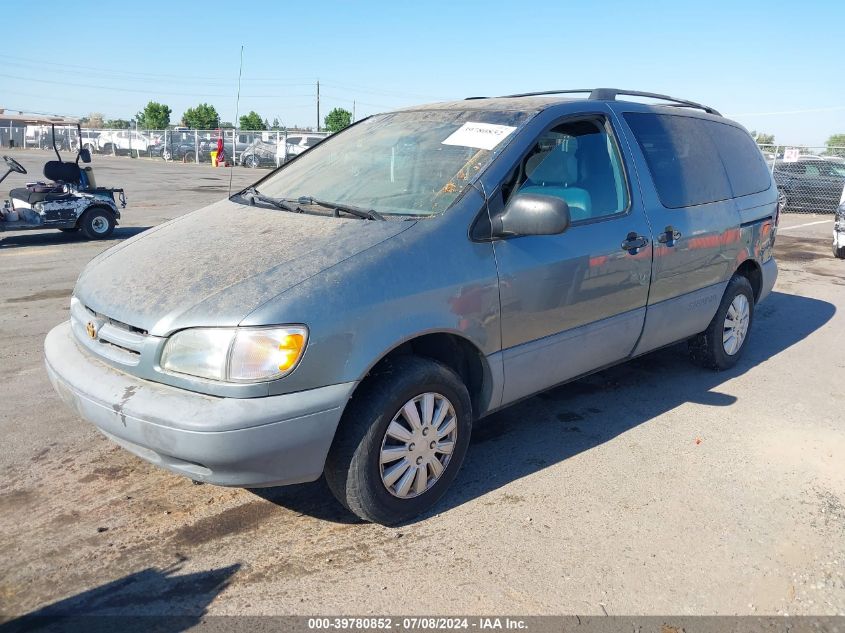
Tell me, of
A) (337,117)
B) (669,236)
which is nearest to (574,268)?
(669,236)

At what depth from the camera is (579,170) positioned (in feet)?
13.1

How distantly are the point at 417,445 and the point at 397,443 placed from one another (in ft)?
0.33

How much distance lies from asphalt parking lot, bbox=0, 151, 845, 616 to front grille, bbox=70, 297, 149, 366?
0.76 metres

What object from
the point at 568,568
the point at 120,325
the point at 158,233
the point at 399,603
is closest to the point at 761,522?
the point at 568,568

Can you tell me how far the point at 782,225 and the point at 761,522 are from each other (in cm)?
1470

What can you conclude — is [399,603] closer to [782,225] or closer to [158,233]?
[158,233]

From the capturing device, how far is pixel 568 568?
2.92 metres

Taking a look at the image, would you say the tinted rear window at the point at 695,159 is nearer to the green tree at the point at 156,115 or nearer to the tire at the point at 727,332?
the tire at the point at 727,332

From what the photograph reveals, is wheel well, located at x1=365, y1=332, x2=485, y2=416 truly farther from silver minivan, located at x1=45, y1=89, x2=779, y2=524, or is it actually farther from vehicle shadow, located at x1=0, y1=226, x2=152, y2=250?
vehicle shadow, located at x1=0, y1=226, x2=152, y2=250

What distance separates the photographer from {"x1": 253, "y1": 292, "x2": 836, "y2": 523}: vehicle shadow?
3.50 metres

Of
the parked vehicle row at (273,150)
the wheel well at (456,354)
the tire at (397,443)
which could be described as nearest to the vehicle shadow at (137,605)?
the tire at (397,443)

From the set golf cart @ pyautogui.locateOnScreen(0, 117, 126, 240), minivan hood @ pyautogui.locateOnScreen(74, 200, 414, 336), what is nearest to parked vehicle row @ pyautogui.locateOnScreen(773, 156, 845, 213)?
golf cart @ pyautogui.locateOnScreen(0, 117, 126, 240)

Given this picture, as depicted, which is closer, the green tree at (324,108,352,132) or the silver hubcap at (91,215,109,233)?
the silver hubcap at (91,215,109,233)

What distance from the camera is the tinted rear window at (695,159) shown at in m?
4.43
